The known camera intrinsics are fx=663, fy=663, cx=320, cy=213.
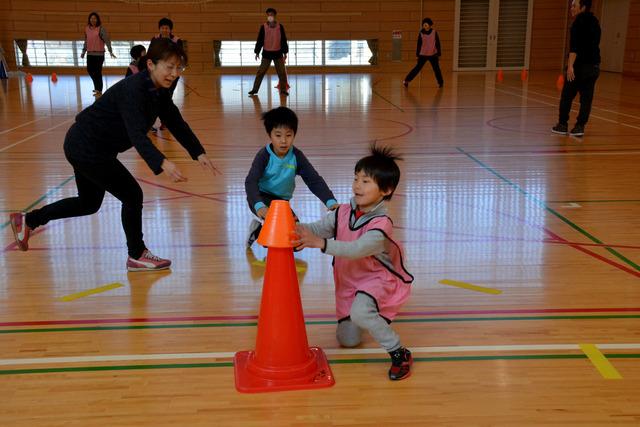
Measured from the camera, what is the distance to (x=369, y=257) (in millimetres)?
2762

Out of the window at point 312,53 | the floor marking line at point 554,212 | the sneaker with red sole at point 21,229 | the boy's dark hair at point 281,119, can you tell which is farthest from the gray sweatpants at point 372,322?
the window at point 312,53

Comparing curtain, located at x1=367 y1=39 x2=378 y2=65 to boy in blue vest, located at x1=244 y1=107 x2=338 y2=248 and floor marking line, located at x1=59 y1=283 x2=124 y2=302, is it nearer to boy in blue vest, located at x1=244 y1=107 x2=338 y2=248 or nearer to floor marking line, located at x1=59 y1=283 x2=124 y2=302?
boy in blue vest, located at x1=244 y1=107 x2=338 y2=248

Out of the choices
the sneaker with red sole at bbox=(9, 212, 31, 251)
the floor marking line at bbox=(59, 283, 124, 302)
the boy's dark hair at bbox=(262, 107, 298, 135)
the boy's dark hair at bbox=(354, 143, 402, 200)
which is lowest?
the floor marking line at bbox=(59, 283, 124, 302)

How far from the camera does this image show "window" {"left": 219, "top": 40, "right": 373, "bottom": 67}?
844 inches

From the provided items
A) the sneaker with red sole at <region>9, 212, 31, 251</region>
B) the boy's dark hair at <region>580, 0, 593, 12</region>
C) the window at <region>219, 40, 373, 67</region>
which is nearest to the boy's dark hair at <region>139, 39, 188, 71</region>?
the sneaker with red sole at <region>9, 212, 31, 251</region>

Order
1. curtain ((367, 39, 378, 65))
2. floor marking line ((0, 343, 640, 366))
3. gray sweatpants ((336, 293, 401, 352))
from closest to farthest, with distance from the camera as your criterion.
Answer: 1. gray sweatpants ((336, 293, 401, 352))
2. floor marking line ((0, 343, 640, 366))
3. curtain ((367, 39, 378, 65))

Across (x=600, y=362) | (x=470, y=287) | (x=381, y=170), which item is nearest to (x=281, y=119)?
(x=381, y=170)

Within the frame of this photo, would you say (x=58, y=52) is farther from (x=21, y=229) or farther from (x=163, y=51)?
(x=163, y=51)

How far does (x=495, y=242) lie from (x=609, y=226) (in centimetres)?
94

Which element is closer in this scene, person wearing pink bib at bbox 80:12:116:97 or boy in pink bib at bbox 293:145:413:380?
boy in pink bib at bbox 293:145:413:380

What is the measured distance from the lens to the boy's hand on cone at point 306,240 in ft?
8.21

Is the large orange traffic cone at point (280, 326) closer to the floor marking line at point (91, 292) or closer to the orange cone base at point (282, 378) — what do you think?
the orange cone base at point (282, 378)

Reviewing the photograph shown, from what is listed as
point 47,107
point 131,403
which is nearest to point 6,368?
point 131,403

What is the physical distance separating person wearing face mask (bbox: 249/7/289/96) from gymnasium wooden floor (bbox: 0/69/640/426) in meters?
6.85
